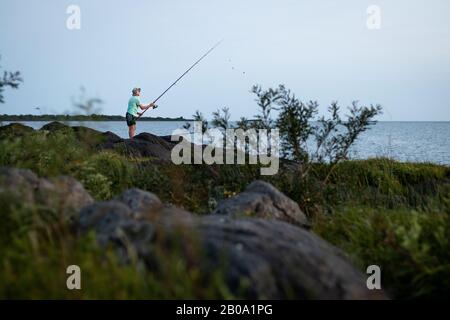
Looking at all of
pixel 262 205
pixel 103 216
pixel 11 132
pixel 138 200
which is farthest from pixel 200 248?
pixel 11 132

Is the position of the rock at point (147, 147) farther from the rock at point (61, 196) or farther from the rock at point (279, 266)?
the rock at point (279, 266)

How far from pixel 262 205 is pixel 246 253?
8.28 feet

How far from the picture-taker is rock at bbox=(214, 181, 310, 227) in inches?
230

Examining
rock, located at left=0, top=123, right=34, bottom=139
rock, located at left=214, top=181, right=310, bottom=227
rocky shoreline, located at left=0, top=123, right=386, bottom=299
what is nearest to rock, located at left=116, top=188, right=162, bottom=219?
rocky shoreline, located at left=0, top=123, right=386, bottom=299

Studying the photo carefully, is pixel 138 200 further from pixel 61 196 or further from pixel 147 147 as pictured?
pixel 147 147

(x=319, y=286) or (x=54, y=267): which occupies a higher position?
(x=54, y=267)

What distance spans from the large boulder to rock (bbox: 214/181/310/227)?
1784 millimetres

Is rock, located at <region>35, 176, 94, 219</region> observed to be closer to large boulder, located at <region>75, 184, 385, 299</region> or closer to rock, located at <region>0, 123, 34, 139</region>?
large boulder, located at <region>75, 184, 385, 299</region>

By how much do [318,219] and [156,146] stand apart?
12.5 meters

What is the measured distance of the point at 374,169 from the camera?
1262 cm

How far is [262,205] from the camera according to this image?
5.99 meters
